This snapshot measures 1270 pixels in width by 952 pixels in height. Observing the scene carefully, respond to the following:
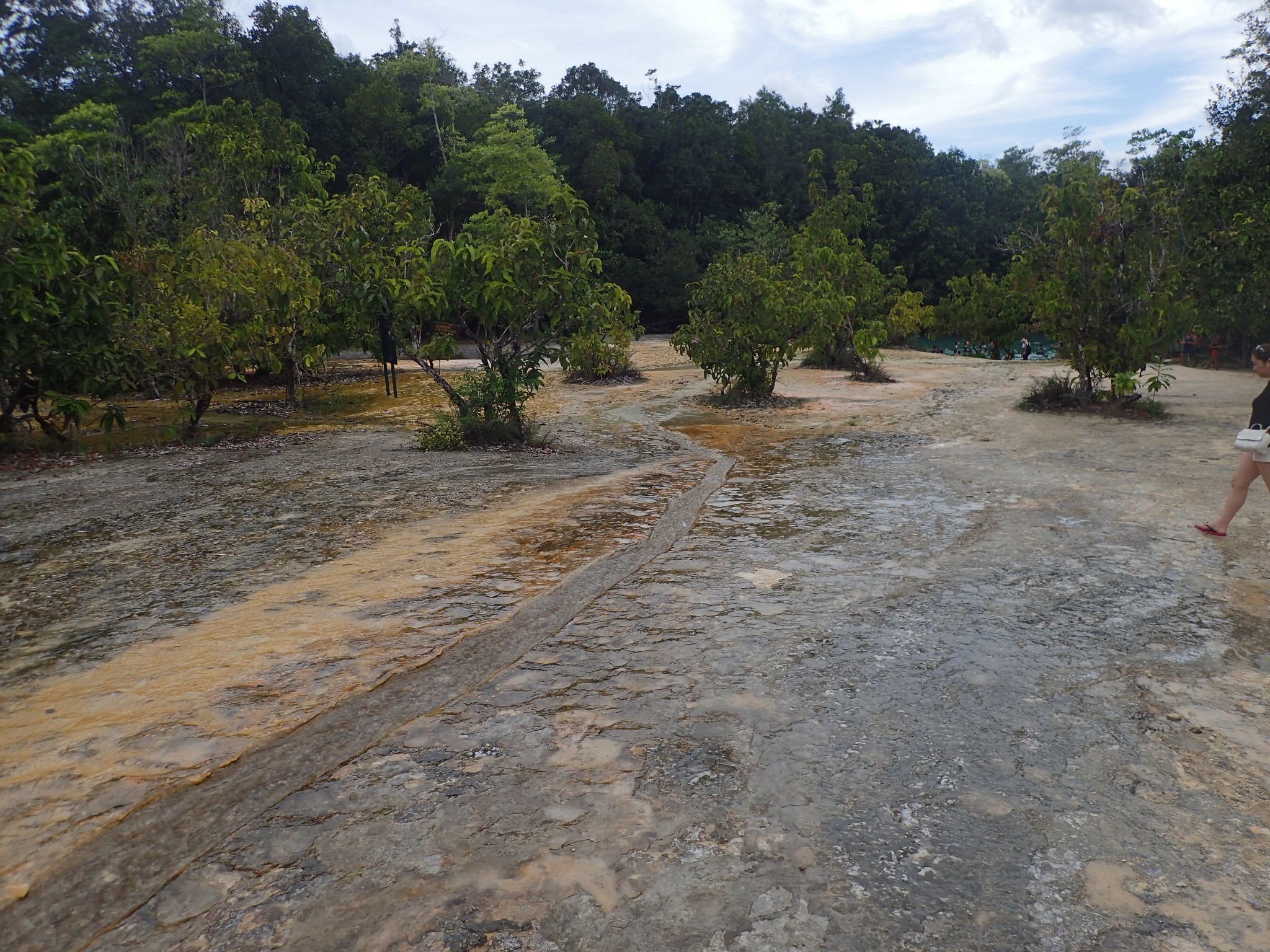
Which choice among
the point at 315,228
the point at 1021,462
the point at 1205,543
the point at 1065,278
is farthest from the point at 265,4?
the point at 1205,543

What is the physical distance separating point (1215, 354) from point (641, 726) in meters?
24.4

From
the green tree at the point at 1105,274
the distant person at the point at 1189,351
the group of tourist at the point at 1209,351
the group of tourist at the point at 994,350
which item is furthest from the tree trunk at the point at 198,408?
the distant person at the point at 1189,351

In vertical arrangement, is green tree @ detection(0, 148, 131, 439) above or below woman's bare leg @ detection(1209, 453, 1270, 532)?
above

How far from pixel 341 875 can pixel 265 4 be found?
42171 millimetres

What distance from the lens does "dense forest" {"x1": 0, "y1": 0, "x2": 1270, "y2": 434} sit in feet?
30.0

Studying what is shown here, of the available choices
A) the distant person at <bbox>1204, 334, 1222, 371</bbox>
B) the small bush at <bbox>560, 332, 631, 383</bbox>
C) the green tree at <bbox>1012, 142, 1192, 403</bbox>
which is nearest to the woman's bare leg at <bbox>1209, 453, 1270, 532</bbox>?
the green tree at <bbox>1012, 142, 1192, 403</bbox>

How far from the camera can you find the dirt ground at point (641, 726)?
222cm

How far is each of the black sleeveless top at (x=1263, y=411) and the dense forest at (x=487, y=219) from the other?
5678 millimetres

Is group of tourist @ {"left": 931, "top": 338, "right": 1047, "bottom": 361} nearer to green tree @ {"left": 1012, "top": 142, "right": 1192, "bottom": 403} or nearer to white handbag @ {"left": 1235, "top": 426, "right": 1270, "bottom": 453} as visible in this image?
green tree @ {"left": 1012, "top": 142, "right": 1192, "bottom": 403}

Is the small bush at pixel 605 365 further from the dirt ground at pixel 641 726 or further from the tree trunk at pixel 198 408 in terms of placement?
the dirt ground at pixel 641 726

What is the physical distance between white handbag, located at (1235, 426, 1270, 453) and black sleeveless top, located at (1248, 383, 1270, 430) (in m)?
0.06

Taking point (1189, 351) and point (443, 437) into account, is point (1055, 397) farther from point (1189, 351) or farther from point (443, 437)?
point (1189, 351)

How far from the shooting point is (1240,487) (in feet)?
17.4

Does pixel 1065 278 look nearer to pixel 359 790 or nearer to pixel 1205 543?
pixel 1205 543
